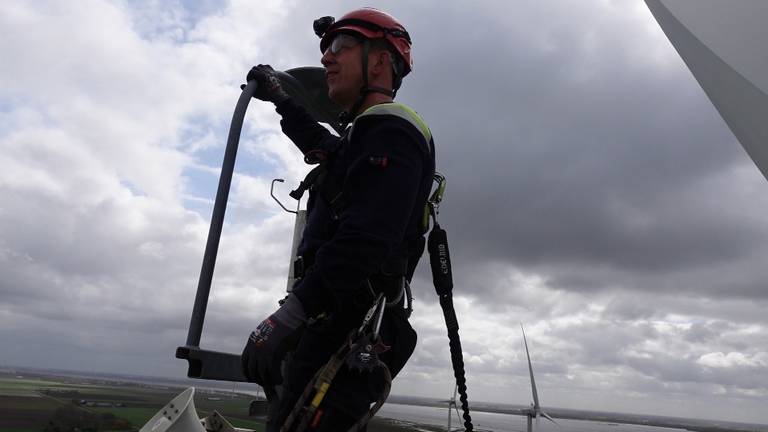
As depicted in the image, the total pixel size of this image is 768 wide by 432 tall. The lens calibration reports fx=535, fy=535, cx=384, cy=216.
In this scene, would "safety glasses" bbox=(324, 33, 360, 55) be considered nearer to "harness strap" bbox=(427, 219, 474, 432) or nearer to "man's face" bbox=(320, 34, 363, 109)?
"man's face" bbox=(320, 34, 363, 109)

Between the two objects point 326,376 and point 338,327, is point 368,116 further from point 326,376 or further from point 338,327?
point 326,376

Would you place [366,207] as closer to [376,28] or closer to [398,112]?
[398,112]

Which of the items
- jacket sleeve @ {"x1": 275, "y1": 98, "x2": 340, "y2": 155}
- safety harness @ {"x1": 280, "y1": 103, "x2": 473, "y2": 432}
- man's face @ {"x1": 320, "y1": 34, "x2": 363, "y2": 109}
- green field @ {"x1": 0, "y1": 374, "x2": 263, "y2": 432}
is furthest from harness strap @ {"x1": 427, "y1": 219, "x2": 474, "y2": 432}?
green field @ {"x1": 0, "y1": 374, "x2": 263, "y2": 432}

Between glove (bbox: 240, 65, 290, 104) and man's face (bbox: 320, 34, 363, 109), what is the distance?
1110 millimetres

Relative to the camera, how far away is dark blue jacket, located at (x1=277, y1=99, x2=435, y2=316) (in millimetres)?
2766

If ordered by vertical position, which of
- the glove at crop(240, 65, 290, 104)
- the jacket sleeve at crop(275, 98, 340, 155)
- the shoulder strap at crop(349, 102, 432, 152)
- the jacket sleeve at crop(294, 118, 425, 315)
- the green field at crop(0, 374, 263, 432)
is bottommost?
the green field at crop(0, 374, 263, 432)

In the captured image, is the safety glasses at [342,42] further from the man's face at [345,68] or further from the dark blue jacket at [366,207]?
the dark blue jacket at [366,207]

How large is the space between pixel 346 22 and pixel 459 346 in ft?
7.94

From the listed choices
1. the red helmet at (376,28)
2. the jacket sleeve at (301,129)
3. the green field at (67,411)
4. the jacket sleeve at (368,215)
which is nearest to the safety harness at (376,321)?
the jacket sleeve at (368,215)

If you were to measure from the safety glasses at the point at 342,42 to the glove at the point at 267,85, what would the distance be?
3.64 ft

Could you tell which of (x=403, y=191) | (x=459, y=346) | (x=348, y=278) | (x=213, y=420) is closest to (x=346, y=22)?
(x=403, y=191)

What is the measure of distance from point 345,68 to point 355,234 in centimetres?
154

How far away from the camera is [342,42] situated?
12.7 feet

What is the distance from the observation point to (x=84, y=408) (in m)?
84.9
